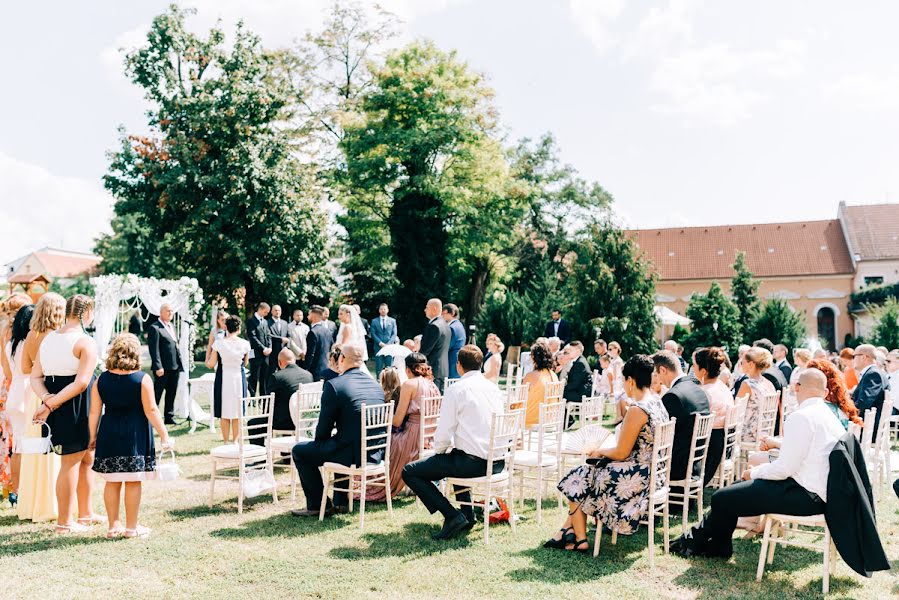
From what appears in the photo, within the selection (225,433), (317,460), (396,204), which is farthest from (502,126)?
(317,460)

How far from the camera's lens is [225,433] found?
10.3 metres

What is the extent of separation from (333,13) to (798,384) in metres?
32.4

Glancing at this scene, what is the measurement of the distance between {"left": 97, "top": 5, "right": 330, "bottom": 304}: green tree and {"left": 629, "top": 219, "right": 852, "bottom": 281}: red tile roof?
26754mm

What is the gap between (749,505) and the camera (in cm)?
512

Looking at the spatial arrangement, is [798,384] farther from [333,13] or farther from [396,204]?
[333,13]

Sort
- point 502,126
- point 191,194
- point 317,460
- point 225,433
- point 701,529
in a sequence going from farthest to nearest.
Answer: point 502,126, point 191,194, point 225,433, point 317,460, point 701,529

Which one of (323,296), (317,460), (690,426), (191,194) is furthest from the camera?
(323,296)

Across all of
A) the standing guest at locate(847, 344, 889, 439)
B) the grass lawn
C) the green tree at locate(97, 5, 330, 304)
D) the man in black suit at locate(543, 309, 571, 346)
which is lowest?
the grass lawn

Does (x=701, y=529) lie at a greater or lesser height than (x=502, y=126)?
lesser

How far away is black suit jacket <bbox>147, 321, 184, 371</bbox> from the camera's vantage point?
11.8 m

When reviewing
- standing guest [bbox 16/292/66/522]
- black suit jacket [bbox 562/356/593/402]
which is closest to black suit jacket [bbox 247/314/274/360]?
black suit jacket [bbox 562/356/593/402]

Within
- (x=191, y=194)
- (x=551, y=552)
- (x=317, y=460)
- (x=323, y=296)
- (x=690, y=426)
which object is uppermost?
(x=191, y=194)

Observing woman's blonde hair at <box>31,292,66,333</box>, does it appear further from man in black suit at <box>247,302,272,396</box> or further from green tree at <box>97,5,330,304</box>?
green tree at <box>97,5,330,304</box>

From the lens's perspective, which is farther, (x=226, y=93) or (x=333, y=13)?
(x=333, y=13)
